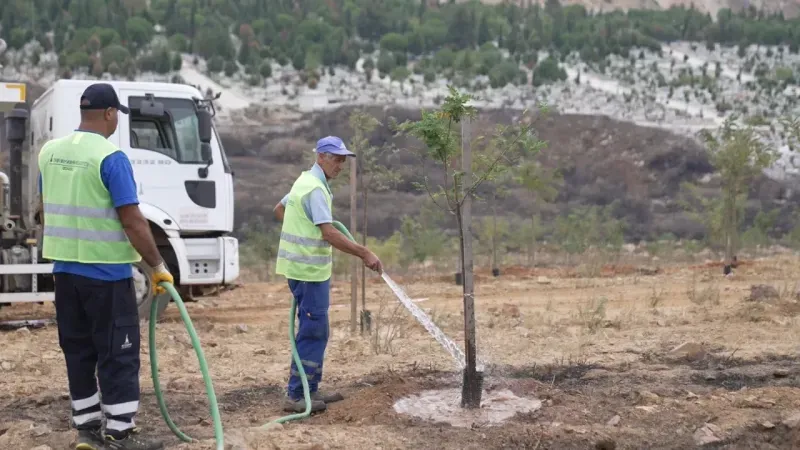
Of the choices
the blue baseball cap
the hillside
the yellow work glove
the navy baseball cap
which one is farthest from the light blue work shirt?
the hillside

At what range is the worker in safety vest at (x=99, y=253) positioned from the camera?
5.41 metres

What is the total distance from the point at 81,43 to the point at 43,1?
6260 millimetres

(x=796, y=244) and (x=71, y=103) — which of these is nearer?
(x=71, y=103)

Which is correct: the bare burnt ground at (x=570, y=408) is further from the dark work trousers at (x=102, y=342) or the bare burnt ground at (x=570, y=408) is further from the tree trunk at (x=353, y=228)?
the tree trunk at (x=353, y=228)

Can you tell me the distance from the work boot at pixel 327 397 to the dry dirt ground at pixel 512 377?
106mm

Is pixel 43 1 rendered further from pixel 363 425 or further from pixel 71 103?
pixel 363 425

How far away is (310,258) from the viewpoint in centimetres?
700

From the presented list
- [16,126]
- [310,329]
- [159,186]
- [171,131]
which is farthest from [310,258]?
[16,126]

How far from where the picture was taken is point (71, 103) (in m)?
11.4

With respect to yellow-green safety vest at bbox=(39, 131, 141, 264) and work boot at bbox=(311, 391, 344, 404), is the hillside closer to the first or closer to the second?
work boot at bbox=(311, 391, 344, 404)

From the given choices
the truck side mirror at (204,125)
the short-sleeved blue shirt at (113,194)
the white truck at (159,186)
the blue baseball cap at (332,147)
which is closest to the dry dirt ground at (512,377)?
the white truck at (159,186)

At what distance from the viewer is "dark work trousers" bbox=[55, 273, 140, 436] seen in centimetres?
549

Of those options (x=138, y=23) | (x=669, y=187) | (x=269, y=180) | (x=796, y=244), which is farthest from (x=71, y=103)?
(x=138, y=23)

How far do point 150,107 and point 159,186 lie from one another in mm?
940
